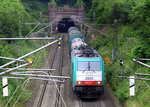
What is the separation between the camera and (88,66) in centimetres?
1762

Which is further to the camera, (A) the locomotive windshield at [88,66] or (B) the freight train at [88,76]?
(A) the locomotive windshield at [88,66]

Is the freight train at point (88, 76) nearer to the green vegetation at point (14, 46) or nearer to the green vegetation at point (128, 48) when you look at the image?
the green vegetation at point (128, 48)

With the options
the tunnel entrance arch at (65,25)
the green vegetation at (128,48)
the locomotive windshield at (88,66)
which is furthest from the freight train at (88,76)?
the tunnel entrance arch at (65,25)

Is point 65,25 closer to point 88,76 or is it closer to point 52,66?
point 52,66

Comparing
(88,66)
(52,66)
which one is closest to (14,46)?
(52,66)

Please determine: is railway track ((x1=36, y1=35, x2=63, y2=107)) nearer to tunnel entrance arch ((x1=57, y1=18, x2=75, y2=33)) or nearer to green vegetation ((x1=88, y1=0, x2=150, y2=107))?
green vegetation ((x1=88, y1=0, x2=150, y2=107))

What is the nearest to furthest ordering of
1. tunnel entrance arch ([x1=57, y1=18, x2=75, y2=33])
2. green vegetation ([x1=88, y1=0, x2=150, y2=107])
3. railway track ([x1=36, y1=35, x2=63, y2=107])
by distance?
green vegetation ([x1=88, y1=0, x2=150, y2=107]), railway track ([x1=36, y1=35, x2=63, y2=107]), tunnel entrance arch ([x1=57, y1=18, x2=75, y2=33])

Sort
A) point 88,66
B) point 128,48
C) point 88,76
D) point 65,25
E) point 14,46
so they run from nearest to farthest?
point 88,76
point 88,66
point 128,48
point 14,46
point 65,25

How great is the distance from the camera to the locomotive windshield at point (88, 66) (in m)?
17.5

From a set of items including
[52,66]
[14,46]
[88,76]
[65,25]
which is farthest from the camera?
[65,25]

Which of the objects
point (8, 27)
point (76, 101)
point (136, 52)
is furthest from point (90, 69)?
point (8, 27)

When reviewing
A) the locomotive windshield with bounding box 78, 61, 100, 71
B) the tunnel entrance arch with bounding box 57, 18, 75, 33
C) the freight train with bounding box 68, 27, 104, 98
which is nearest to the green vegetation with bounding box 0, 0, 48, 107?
the freight train with bounding box 68, 27, 104, 98

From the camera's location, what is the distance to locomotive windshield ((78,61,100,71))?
57.5ft

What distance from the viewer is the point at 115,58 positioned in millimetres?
22953
